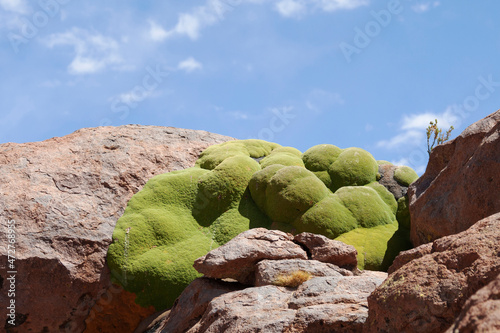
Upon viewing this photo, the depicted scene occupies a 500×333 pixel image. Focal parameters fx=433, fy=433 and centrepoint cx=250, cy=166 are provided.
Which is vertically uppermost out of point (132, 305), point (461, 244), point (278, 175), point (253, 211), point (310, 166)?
point (310, 166)

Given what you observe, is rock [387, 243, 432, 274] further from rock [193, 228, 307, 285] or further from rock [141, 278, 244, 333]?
rock [141, 278, 244, 333]

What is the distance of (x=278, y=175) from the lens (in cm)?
1455

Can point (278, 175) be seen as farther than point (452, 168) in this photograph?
Yes

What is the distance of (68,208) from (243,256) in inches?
292

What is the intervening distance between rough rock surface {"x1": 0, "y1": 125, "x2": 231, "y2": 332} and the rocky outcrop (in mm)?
4299

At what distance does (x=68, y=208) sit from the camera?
45.1 ft

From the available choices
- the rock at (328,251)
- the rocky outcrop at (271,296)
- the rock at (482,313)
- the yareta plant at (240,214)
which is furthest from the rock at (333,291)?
the yareta plant at (240,214)

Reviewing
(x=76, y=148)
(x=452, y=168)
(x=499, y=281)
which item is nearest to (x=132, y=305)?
(x=76, y=148)

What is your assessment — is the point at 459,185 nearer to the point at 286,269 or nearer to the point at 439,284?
the point at 286,269

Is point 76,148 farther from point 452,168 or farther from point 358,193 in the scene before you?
point 452,168

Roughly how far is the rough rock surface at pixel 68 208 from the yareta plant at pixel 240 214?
0.70 meters

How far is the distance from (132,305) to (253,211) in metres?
4.78

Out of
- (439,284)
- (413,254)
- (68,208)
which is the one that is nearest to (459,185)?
(413,254)

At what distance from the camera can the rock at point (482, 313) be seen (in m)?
2.91
